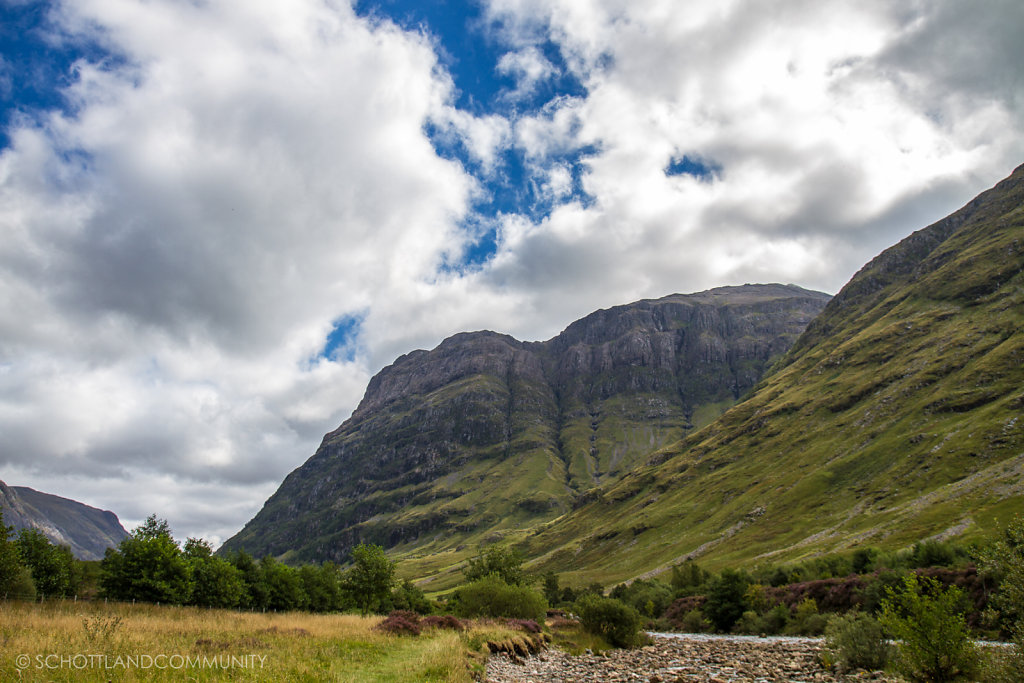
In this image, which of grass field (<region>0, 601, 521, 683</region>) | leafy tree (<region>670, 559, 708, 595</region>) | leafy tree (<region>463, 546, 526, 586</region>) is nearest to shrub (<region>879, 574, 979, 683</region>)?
grass field (<region>0, 601, 521, 683</region>)

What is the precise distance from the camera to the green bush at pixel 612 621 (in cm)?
6081

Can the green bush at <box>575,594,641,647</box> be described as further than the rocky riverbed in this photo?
Yes

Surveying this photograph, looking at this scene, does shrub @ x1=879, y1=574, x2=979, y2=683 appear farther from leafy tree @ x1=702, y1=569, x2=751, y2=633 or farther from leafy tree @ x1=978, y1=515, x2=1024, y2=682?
leafy tree @ x1=702, y1=569, x2=751, y2=633

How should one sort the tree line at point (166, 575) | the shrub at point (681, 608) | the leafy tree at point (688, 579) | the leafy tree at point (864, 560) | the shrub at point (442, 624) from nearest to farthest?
the shrub at point (442, 624)
the tree line at point (166, 575)
the leafy tree at point (864, 560)
the shrub at point (681, 608)
the leafy tree at point (688, 579)

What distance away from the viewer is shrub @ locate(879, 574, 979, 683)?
27531 mm

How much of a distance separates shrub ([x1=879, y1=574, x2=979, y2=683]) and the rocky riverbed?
3.52 metres

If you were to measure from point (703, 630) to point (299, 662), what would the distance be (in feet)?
276

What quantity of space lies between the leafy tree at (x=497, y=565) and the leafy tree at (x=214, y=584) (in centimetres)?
3145

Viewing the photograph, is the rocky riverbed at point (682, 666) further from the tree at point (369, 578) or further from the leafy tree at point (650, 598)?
the leafy tree at point (650, 598)

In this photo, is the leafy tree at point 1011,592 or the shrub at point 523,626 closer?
the leafy tree at point 1011,592

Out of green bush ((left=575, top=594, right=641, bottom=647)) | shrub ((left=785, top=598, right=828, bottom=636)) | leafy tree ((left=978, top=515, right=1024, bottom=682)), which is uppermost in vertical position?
leafy tree ((left=978, top=515, right=1024, bottom=682))

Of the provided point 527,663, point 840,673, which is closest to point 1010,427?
point 840,673

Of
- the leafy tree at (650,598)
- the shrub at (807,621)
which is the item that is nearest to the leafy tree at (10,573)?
the shrub at (807,621)

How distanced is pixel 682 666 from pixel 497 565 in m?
37.1
